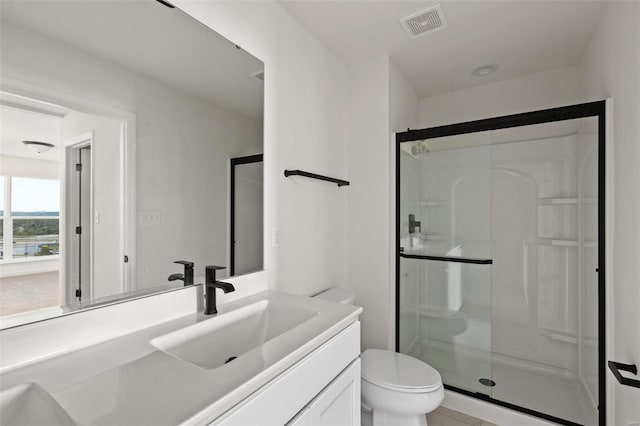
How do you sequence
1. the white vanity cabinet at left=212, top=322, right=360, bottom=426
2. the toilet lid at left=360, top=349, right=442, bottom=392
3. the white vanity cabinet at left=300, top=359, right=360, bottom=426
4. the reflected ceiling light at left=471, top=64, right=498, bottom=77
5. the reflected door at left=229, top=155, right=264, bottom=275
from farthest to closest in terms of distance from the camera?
1. the reflected ceiling light at left=471, top=64, right=498, bottom=77
2. the toilet lid at left=360, top=349, right=442, bottom=392
3. the reflected door at left=229, top=155, right=264, bottom=275
4. the white vanity cabinet at left=300, top=359, right=360, bottom=426
5. the white vanity cabinet at left=212, top=322, right=360, bottom=426

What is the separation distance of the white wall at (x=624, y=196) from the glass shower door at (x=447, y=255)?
0.68 m

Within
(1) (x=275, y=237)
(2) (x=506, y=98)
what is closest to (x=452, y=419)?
(1) (x=275, y=237)

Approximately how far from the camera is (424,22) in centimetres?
179

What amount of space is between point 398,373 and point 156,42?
184 cm

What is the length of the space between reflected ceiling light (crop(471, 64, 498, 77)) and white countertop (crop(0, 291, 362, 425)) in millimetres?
2388

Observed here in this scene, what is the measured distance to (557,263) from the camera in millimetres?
2293

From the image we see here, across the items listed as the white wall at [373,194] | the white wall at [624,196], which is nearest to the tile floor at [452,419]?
the white wall at [373,194]

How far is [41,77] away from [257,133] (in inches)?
31.8

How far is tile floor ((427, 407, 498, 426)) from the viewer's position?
71.9 inches

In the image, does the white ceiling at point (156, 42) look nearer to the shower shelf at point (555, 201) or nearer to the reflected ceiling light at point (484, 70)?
the reflected ceiling light at point (484, 70)

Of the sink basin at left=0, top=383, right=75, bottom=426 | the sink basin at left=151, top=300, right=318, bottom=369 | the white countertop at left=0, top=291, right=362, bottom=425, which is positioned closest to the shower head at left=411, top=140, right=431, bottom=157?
the sink basin at left=151, top=300, right=318, bottom=369

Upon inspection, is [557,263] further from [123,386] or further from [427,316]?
[123,386]

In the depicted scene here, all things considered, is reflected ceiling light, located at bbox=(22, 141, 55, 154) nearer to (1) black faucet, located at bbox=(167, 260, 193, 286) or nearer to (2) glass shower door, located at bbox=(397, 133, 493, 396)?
(1) black faucet, located at bbox=(167, 260, 193, 286)

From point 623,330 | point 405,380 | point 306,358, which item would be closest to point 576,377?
point 623,330
